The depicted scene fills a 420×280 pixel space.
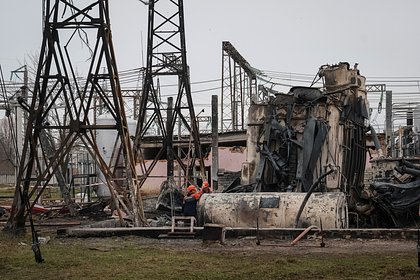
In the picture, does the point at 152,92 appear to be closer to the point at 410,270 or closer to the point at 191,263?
the point at 191,263

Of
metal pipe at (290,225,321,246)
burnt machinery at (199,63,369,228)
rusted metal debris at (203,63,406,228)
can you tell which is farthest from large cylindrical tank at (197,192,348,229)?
metal pipe at (290,225,321,246)

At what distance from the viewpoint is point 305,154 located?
55.2 ft

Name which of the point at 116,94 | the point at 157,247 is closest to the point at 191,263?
the point at 157,247

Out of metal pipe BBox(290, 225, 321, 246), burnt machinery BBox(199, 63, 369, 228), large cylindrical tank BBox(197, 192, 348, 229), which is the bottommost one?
metal pipe BBox(290, 225, 321, 246)

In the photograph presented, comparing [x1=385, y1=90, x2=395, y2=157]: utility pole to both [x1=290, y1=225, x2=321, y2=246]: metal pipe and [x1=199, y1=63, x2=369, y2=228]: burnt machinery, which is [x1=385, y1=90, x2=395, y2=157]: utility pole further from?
[x1=290, y1=225, x2=321, y2=246]: metal pipe

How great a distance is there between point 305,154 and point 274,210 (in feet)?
7.95

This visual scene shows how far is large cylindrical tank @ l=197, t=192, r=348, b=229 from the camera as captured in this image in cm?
1457

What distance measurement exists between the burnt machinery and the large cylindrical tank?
23 millimetres

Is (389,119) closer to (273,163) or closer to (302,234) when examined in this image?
(273,163)

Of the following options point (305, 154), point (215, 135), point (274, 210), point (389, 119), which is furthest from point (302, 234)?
point (389, 119)

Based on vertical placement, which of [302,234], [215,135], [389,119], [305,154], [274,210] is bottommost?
[302,234]

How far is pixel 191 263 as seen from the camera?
10.3 meters

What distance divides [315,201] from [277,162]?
2621 mm

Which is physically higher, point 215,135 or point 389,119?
point 389,119
